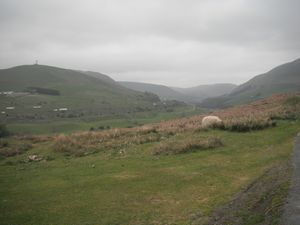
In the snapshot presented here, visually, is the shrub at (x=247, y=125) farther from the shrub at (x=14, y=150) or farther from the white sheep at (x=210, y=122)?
the shrub at (x=14, y=150)

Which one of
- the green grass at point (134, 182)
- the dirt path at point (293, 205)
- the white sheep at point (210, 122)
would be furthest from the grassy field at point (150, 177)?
the white sheep at point (210, 122)

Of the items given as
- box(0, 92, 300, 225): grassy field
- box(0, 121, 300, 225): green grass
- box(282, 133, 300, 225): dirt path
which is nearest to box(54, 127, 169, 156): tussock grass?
box(0, 92, 300, 225): grassy field

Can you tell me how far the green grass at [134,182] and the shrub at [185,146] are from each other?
0.85m

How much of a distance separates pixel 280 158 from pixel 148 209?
10675 mm

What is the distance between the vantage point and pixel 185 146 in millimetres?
26188

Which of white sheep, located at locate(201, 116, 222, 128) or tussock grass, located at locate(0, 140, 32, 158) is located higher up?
white sheep, located at locate(201, 116, 222, 128)

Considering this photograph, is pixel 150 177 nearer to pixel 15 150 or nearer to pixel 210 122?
pixel 210 122

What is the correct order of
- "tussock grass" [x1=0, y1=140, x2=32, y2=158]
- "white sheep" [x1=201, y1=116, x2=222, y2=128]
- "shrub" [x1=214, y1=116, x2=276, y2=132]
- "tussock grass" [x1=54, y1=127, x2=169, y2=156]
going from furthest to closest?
"white sheep" [x1=201, y1=116, x2=222, y2=128]
"shrub" [x1=214, y1=116, x2=276, y2=132]
"tussock grass" [x1=0, y1=140, x2=32, y2=158]
"tussock grass" [x1=54, y1=127, x2=169, y2=156]

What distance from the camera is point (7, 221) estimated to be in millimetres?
14375

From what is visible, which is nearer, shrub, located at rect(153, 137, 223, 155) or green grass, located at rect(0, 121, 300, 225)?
green grass, located at rect(0, 121, 300, 225)

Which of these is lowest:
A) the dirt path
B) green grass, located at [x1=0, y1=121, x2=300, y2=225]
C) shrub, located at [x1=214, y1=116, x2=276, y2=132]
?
green grass, located at [x1=0, y1=121, x2=300, y2=225]

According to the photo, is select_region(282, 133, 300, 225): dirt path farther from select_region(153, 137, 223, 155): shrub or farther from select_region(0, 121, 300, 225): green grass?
select_region(153, 137, 223, 155): shrub

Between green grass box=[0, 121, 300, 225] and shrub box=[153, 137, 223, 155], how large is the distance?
85 centimetres

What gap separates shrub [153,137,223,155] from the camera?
2594 cm
